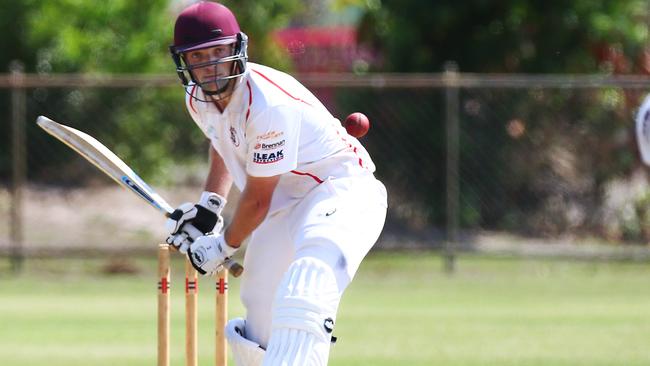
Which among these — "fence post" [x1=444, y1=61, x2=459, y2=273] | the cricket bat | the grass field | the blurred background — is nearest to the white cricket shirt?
the cricket bat

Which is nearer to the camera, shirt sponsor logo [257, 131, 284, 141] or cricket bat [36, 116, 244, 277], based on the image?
shirt sponsor logo [257, 131, 284, 141]

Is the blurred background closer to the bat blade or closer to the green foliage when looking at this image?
the green foliage

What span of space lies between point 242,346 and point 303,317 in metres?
0.48

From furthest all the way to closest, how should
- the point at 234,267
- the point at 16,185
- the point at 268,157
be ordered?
the point at 16,185
the point at 234,267
the point at 268,157

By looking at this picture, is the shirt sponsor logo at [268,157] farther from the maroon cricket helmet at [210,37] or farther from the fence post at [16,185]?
the fence post at [16,185]

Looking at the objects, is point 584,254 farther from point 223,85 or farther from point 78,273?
point 223,85

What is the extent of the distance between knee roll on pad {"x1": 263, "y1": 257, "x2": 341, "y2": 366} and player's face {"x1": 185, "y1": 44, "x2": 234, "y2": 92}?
71cm

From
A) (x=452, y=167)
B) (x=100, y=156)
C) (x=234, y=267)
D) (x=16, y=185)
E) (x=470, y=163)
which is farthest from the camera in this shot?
(x=470, y=163)

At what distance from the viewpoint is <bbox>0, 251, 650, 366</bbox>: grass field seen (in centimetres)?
801

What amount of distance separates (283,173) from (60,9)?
12106mm

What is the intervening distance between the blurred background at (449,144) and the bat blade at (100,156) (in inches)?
282

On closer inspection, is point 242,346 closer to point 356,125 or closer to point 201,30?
point 356,125

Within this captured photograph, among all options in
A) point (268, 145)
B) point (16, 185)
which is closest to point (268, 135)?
point (268, 145)

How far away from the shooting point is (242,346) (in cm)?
512
